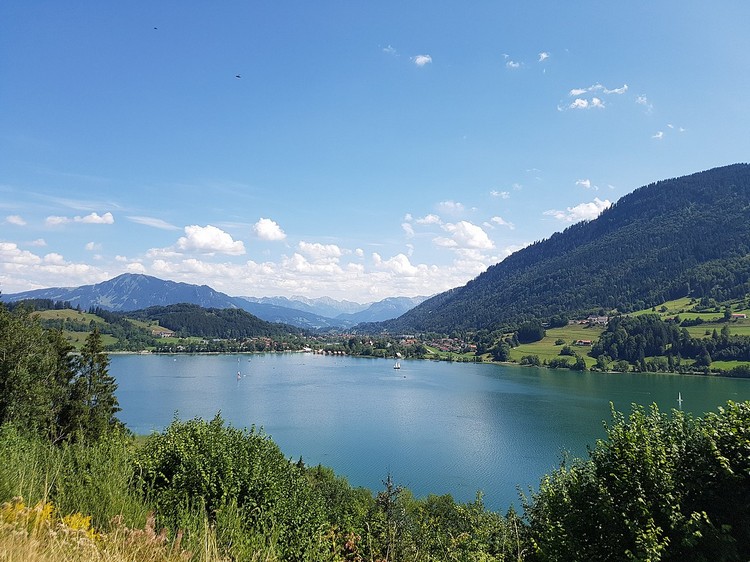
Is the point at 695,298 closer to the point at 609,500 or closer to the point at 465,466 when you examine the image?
the point at 465,466

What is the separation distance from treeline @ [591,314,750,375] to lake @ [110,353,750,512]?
8.16 metres

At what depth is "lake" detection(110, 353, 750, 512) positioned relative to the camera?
38344 mm

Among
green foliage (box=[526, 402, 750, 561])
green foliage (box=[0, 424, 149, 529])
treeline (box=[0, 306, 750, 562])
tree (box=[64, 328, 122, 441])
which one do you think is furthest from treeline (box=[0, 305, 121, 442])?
green foliage (box=[526, 402, 750, 561])

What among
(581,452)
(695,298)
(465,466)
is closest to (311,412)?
(465,466)

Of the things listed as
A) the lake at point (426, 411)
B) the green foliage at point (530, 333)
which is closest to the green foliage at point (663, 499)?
the lake at point (426, 411)

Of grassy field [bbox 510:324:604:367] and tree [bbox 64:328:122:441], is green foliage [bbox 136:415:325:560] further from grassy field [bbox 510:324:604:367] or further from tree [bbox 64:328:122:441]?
grassy field [bbox 510:324:604:367]

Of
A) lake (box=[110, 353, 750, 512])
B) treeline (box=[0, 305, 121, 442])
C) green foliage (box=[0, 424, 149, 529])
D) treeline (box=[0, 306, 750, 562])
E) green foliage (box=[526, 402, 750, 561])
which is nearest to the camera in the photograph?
treeline (box=[0, 306, 750, 562])

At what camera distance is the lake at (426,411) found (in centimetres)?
3834

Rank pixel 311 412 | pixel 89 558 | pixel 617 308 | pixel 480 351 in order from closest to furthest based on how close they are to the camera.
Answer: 1. pixel 89 558
2. pixel 311 412
3. pixel 480 351
4. pixel 617 308

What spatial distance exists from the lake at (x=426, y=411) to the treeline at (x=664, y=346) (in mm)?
8160

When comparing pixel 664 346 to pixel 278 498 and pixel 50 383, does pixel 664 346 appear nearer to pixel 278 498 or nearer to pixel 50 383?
pixel 50 383

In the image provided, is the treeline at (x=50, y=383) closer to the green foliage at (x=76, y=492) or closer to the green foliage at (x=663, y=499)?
the green foliage at (x=76, y=492)

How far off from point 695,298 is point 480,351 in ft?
227

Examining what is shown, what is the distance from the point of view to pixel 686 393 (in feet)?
216
